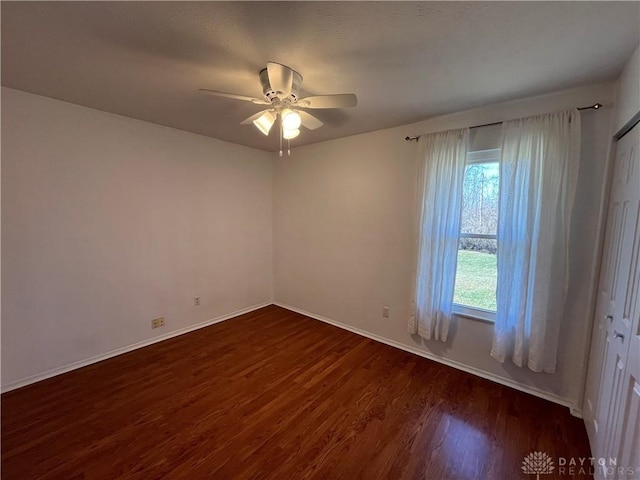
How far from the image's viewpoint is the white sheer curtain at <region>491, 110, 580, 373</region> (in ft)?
6.48

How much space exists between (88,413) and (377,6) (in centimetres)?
317

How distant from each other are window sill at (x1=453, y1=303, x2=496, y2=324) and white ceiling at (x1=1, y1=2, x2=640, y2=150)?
1860mm

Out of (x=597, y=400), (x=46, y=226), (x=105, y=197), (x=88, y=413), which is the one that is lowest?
(x=88, y=413)

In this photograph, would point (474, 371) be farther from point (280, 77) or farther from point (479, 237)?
point (280, 77)

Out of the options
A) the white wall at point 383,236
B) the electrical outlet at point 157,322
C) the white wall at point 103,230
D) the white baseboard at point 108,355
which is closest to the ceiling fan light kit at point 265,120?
the white wall at point 383,236

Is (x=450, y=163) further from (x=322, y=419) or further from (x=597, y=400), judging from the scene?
(x=322, y=419)

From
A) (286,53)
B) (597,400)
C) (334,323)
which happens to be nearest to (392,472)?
(597,400)

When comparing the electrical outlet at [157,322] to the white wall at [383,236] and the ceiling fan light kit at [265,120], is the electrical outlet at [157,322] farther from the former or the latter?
the ceiling fan light kit at [265,120]

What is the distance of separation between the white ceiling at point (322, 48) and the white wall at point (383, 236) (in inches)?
17.0

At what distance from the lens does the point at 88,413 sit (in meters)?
1.96

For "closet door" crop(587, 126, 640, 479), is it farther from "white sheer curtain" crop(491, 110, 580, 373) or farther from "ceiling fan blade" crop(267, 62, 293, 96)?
"ceiling fan blade" crop(267, 62, 293, 96)

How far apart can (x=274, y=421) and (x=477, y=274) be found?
2.16 m

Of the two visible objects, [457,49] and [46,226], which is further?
[46,226]

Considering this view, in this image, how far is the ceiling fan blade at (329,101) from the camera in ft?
5.47
